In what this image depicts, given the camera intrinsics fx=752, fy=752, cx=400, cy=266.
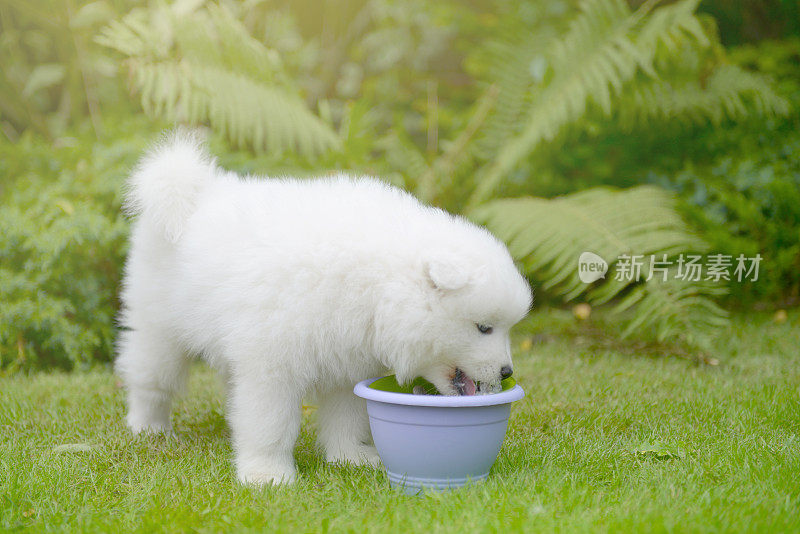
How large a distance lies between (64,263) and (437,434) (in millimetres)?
2978

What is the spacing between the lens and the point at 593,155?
625 centimetres

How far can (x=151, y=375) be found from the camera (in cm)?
302

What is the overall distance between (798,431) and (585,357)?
1604mm

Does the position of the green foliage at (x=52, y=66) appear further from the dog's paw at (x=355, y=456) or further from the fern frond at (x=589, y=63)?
the dog's paw at (x=355, y=456)

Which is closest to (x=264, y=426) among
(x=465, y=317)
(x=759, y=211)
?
(x=465, y=317)

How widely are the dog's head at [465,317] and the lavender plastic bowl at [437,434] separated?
102 mm

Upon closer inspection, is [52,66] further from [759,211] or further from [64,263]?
[759,211]

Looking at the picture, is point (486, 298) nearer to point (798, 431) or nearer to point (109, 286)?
point (798, 431)

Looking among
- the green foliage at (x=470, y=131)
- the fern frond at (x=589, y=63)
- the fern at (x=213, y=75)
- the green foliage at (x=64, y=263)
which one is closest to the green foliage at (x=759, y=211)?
the green foliage at (x=470, y=131)

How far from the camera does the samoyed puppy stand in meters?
2.28

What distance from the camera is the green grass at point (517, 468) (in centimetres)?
207

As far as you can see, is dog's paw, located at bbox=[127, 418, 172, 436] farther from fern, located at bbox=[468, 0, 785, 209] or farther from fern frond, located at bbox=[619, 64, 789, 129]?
fern frond, located at bbox=[619, 64, 789, 129]

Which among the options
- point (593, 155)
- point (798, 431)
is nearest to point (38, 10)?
point (593, 155)

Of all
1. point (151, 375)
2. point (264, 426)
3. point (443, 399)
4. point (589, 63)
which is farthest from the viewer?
point (589, 63)
